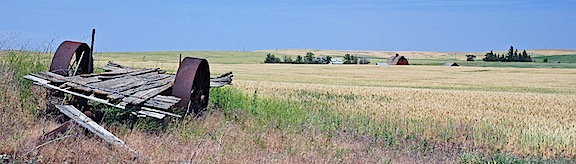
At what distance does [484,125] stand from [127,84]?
8.41 m

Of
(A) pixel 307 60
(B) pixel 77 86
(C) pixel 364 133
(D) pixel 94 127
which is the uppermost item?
(B) pixel 77 86

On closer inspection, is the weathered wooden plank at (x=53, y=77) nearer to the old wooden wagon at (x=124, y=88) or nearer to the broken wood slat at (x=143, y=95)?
the old wooden wagon at (x=124, y=88)

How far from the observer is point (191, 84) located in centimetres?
920

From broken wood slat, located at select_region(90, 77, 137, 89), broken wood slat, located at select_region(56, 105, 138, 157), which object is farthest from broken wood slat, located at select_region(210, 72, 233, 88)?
broken wood slat, located at select_region(56, 105, 138, 157)

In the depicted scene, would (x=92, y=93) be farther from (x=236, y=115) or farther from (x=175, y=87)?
(x=236, y=115)

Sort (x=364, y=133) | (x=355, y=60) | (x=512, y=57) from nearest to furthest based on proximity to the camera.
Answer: (x=364, y=133) < (x=355, y=60) < (x=512, y=57)

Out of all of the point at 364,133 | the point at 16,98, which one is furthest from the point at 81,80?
the point at 364,133

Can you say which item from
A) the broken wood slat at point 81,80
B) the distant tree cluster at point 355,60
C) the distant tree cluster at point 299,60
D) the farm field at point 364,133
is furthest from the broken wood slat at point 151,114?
the distant tree cluster at point 355,60

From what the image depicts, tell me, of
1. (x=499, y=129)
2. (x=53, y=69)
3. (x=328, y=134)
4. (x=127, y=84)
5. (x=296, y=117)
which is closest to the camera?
(x=127, y=84)

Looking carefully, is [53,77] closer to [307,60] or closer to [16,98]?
[16,98]

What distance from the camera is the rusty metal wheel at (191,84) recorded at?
9.21 m

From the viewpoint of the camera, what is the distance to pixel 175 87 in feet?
30.4

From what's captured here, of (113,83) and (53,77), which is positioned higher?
(53,77)

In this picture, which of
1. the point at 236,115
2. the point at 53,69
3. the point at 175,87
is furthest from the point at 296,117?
the point at 53,69
